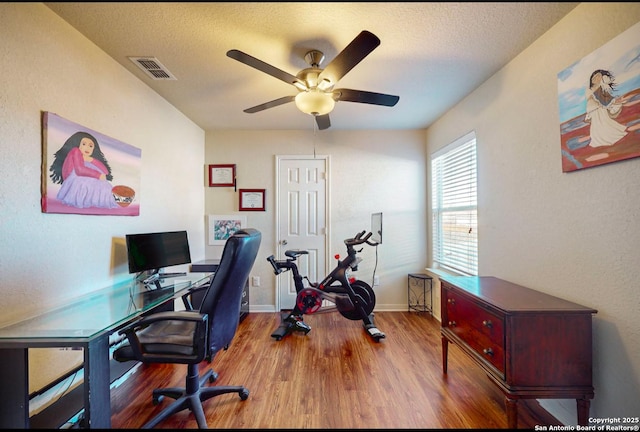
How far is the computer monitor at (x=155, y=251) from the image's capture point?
2.00 metres

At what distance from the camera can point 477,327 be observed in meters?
1.61

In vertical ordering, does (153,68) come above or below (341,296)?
above

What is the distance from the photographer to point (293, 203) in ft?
11.7

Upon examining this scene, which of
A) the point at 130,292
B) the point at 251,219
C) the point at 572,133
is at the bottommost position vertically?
the point at 130,292

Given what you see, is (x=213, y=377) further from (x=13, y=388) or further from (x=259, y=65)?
(x=259, y=65)

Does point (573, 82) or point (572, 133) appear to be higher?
point (573, 82)

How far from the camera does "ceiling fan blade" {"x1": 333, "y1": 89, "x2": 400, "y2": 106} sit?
1.93 meters

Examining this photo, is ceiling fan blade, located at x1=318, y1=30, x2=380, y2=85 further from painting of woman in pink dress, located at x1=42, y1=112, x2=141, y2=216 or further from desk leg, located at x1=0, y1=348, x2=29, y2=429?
desk leg, located at x1=0, y1=348, x2=29, y2=429

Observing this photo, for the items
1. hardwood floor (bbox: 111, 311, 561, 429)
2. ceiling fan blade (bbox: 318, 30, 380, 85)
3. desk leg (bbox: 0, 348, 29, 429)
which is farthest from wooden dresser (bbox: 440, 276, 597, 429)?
desk leg (bbox: 0, 348, 29, 429)

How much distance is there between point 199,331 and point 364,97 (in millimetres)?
1935

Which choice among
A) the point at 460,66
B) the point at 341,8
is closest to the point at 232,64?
the point at 341,8

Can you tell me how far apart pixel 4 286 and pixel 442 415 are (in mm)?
2567

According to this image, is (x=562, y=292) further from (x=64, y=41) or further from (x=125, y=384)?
(x=64, y=41)

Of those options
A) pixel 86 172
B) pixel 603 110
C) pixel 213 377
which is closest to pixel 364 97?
pixel 603 110
